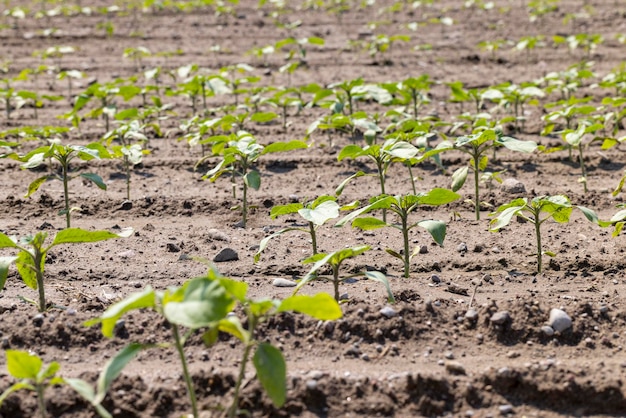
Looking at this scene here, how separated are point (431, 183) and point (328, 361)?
2.78 m

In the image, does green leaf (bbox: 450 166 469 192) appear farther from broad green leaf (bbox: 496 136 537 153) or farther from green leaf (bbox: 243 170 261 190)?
green leaf (bbox: 243 170 261 190)

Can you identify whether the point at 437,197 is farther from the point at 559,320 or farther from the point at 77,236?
the point at 77,236

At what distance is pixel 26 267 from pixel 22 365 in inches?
45.0

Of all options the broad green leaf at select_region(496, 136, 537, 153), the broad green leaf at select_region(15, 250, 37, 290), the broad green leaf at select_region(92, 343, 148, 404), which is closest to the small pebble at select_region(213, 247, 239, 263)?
the broad green leaf at select_region(15, 250, 37, 290)

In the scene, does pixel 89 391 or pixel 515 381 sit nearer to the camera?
pixel 89 391

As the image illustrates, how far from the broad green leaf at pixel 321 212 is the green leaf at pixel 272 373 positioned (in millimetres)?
1179

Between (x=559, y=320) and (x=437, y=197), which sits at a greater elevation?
(x=437, y=197)

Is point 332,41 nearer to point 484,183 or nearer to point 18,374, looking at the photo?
point 484,183

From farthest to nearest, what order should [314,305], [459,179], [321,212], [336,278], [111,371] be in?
[459,179] < [321,212] < [336,278] < [314,305] < [111,371]

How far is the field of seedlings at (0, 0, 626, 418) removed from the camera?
2748mm

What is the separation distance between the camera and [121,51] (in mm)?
10547

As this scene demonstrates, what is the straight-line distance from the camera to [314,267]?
2.96 m

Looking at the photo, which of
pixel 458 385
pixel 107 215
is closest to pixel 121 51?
pixel 107 215

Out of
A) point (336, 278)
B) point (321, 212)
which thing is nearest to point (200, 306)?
point (336, 278)
